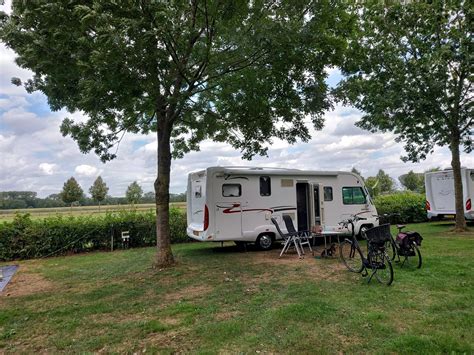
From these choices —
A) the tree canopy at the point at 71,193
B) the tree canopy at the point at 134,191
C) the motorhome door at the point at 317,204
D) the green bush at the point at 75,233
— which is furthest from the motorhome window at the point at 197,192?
the tree canopy at the point at 71,193

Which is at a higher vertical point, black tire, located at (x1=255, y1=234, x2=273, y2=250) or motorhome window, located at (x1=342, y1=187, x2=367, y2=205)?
motorhome window, located at (x1=342, y1=187, x2=367, y2=205)

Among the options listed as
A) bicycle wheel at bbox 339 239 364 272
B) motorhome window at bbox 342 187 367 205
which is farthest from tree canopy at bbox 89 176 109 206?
bicycle wheel at bbox 339 239 364 272

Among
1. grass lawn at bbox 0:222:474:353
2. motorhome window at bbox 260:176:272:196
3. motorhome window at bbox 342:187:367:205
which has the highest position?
motorhome window at bbox 260:176:272:196

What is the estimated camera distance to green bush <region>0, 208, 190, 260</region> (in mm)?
9680

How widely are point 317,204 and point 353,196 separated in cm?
129

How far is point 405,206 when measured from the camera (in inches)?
636

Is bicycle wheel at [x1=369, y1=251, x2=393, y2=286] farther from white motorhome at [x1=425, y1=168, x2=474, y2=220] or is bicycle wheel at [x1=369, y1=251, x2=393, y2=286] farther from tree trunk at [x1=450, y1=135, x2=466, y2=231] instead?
white motorhome at [x1=425, y1=168, x2=474, y2=220]

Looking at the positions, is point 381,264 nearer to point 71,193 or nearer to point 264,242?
point 264,242

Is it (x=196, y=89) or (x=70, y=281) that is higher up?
(x=196, y=89)

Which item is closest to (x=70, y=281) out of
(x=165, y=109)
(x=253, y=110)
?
(x=165, y=109)

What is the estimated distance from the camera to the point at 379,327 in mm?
3697

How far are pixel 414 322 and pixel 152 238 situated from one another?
359 inches

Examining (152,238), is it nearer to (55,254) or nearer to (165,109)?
(55,254)

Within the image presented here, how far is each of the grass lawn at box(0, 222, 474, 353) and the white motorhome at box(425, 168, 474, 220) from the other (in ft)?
22.8
